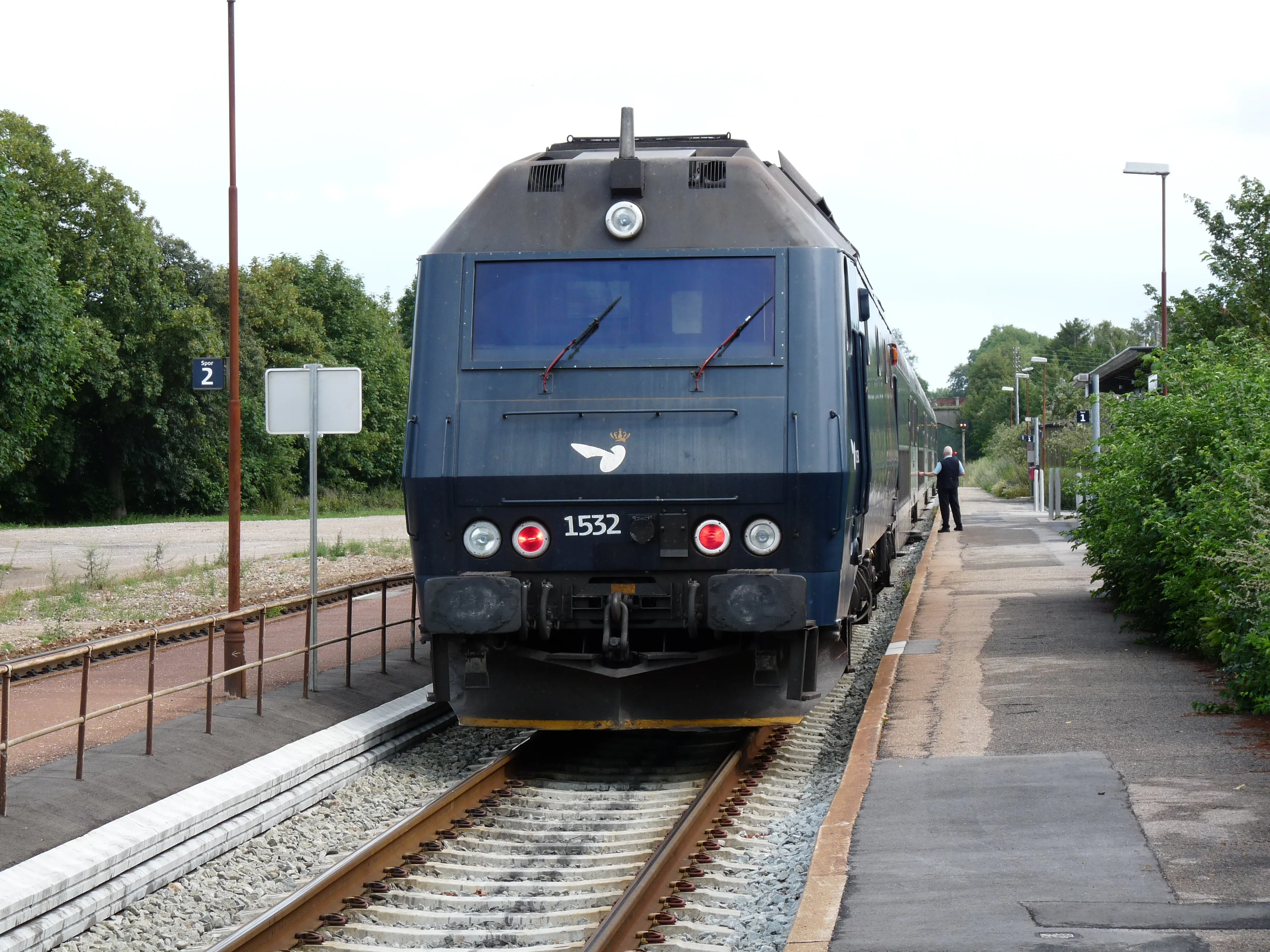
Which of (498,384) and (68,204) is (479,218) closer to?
(498,384)

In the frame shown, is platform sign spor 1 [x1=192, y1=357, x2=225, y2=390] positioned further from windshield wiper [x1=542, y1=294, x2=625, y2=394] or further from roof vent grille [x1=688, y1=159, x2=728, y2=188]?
roof vent grille [x1=688, y1=159, x2=728, y2=188]

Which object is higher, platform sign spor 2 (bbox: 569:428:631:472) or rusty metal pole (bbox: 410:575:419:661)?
platform sign spor 2 (bbox: 569:428:631:472)

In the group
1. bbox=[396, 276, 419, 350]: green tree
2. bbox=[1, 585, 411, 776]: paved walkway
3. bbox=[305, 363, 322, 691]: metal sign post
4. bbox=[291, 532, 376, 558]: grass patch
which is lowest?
bbox=[1, 585, 411, 776]: paved walkway

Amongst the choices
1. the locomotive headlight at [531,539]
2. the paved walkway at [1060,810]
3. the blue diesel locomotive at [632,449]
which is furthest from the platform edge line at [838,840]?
the locomotive headlight at [531,539]

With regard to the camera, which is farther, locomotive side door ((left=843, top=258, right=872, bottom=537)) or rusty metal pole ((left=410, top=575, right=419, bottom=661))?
rusty metal pole ((left=410, top=575, right=419, bottom=661))

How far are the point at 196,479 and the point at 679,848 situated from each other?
176 ft

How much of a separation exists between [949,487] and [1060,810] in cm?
2341

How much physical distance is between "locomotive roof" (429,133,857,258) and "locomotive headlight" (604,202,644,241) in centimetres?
4

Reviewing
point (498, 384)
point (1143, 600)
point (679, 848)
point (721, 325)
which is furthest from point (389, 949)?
point (1143, 600)

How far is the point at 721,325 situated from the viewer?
8477 mm

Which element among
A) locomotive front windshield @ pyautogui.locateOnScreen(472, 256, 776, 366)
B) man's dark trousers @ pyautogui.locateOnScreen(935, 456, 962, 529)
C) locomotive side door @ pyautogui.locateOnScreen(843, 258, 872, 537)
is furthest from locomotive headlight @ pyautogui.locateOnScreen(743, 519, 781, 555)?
man's dark trousers @ pyautogui.locateOnScreen(935, 456, 962, 529)

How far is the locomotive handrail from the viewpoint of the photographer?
828 cm

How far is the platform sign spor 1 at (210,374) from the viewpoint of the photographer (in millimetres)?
12594

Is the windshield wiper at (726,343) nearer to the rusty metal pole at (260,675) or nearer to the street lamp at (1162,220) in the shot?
the rusty metal pole at (260,675)
